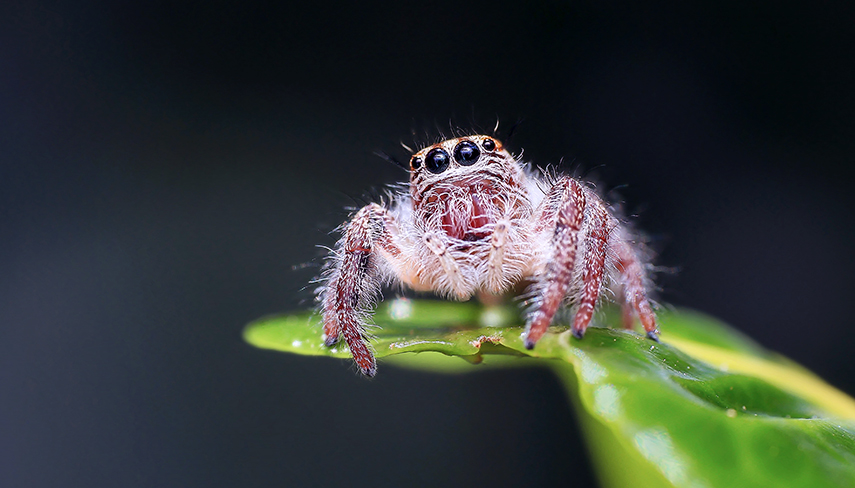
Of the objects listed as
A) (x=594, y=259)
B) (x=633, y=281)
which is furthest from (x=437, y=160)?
(x=633, y=281)

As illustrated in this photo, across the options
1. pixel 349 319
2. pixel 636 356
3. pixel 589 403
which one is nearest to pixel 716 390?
pixel 636 356

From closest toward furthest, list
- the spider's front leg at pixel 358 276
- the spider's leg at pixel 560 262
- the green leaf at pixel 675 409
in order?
the green leaf at pixel 675 409 < the spider's leg at pixel 560 262 < the spider's front leg at pixel 358 276

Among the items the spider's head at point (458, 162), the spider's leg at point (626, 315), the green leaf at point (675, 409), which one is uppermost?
the spider's head at point (458, 162)

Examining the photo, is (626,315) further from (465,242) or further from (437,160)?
(437,160)

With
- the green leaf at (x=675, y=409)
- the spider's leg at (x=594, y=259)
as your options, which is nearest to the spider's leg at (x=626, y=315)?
the green leaf at (x=675, y=409)

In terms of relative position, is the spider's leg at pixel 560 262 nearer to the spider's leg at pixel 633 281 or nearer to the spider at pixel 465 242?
the spider at pixel 465 242

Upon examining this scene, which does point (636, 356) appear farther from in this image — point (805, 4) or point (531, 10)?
point (805, 4)
